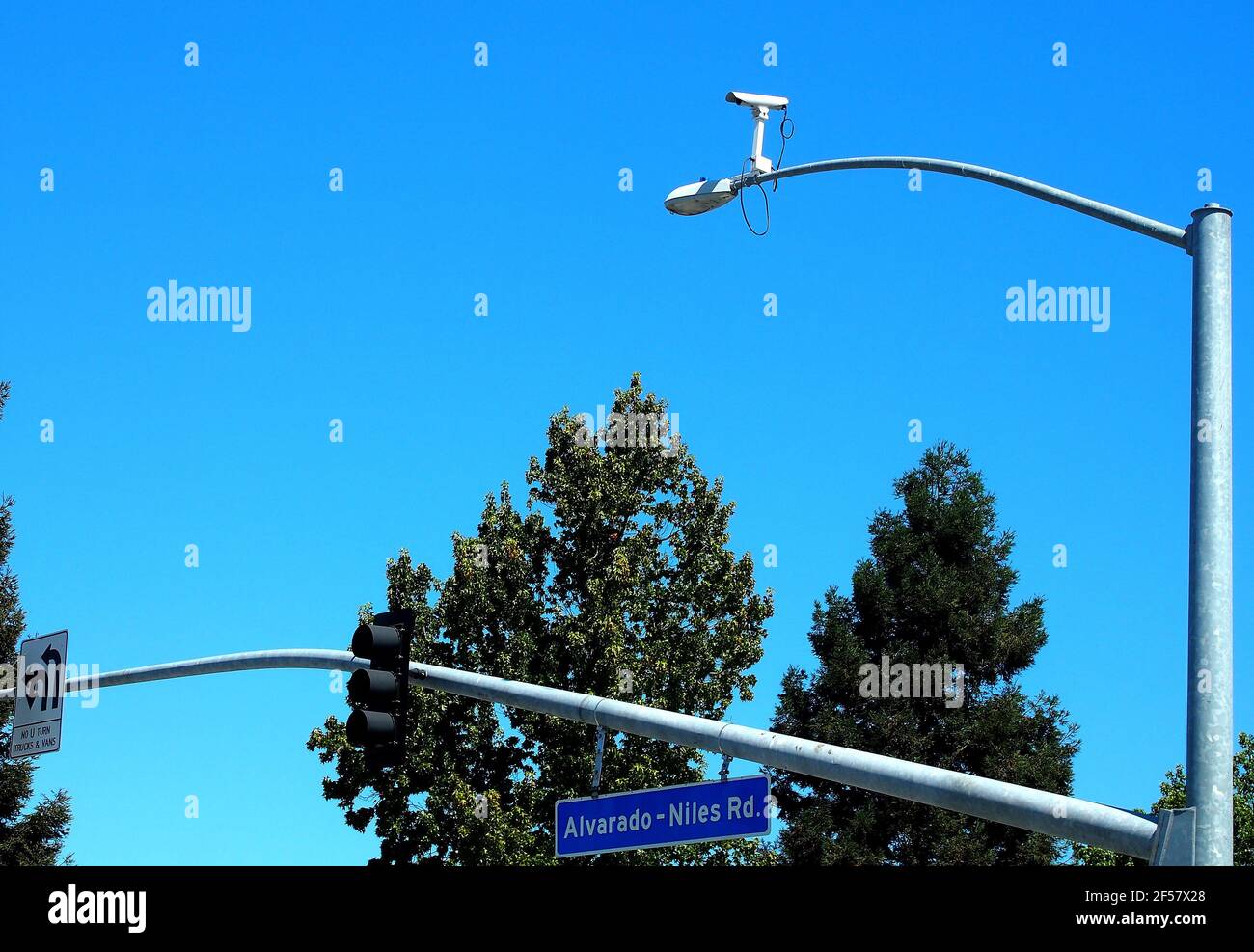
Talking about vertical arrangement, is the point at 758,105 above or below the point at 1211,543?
above

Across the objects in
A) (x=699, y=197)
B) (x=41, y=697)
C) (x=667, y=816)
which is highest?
(x=699, y=197)

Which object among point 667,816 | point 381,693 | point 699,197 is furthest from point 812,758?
point 699,197

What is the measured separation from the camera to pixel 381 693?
13.6 m

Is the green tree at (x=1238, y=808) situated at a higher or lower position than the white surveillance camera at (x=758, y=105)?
lower

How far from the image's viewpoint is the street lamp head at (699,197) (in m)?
13.6

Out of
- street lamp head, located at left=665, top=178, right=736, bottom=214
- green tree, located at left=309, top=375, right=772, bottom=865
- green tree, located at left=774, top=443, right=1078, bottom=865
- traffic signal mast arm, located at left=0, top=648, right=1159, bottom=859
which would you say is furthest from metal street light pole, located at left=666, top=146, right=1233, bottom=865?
green tree, located at left=774, top=443, right=1078, bottom=865

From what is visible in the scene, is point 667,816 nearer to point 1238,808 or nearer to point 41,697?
point 41,697

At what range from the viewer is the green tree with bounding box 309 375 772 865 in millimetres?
34469

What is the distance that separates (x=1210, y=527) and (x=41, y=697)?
14.5m

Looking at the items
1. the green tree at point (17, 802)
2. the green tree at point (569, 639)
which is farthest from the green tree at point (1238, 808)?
the green tree at point (17, 802)

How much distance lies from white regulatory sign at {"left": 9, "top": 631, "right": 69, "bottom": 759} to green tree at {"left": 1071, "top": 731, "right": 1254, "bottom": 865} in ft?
104

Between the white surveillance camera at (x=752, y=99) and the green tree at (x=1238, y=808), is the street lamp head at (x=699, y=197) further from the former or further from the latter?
the green tree at (x=1238, y=808)

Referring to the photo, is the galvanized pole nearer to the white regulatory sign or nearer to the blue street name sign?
the blue street name sign

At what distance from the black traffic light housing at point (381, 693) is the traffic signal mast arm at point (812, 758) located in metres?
0.27
